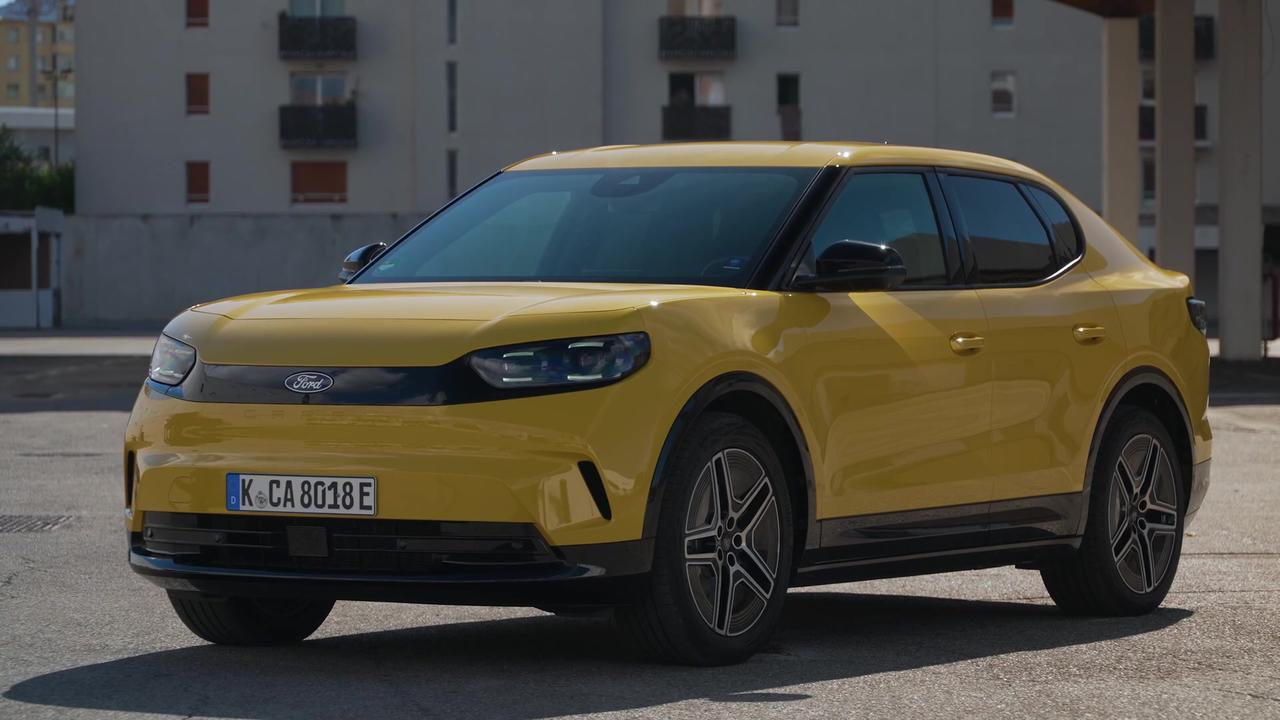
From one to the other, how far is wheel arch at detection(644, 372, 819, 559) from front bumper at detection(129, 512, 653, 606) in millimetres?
210

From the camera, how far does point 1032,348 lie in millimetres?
7594

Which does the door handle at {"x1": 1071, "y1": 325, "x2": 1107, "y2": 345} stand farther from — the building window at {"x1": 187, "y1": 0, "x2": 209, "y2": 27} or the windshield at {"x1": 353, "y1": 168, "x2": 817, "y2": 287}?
the building window at {"x1": 187, "y1": 0, "x2": 209, "y2": 27}

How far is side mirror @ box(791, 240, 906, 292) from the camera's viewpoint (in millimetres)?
6730

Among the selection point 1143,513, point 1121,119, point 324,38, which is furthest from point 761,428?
point 324,38

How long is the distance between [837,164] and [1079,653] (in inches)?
70.0

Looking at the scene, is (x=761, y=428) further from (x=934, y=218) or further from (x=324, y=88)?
(x=324, y=88)

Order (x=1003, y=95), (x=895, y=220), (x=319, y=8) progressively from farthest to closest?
(x=319, y=8), (x=1003, y=95), (x=895, y=220)

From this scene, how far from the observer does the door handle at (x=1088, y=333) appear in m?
7.81

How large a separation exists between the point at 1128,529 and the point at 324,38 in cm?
5459

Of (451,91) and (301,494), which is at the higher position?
(451,91)

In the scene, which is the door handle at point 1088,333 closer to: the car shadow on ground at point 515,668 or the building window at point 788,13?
the car shadow on ground at point 515,668

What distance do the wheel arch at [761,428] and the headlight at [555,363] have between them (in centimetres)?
25

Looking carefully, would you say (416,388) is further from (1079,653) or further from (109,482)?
(109,482)

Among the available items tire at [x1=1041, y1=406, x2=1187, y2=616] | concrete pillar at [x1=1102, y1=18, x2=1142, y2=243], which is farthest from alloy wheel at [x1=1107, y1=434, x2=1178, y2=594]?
concrete pillar at [x1=1102, y1=18, x2=1142, y2=243]
